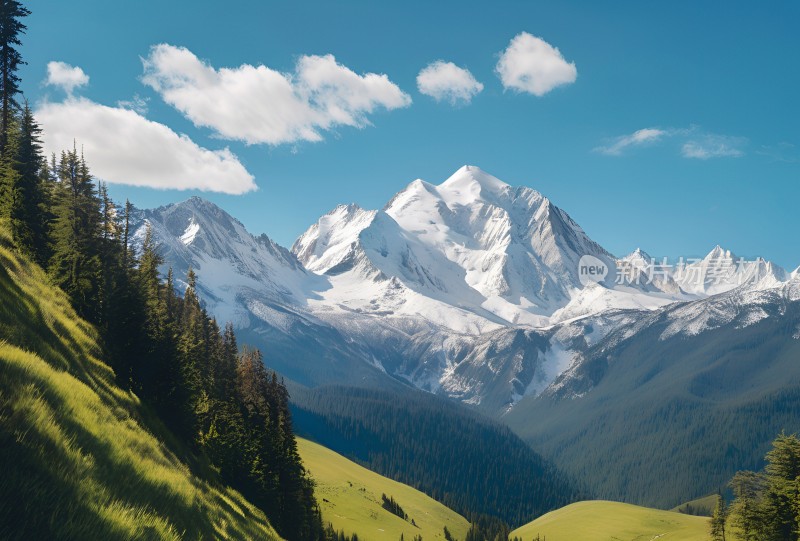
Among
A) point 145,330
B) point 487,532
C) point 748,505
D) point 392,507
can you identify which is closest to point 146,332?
point 145,330

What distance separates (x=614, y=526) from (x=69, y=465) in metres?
165

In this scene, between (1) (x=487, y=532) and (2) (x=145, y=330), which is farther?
(1) (x=487, y=532)

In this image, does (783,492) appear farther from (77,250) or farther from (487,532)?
(487,532)

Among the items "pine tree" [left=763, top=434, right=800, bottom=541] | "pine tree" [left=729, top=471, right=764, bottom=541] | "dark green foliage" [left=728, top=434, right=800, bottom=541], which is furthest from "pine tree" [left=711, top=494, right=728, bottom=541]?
"pine tree" [left=763, top=434, right=800, bottom=541]

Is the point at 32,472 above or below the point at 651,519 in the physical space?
below

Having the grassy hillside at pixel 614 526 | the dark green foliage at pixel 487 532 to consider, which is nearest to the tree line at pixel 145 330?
the dark green foliage at pixel 487 532

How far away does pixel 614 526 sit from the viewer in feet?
494

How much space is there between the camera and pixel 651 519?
154 metres

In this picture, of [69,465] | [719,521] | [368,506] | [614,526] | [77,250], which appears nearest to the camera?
[69,465]

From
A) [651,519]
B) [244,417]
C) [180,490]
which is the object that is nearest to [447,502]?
[651,519]

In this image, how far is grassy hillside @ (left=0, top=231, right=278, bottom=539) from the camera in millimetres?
8977

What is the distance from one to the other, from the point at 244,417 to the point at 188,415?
16798 millimetres

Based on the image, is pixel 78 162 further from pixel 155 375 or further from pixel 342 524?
pixel 342 524

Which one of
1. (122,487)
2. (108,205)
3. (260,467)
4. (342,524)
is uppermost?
(108,205)
